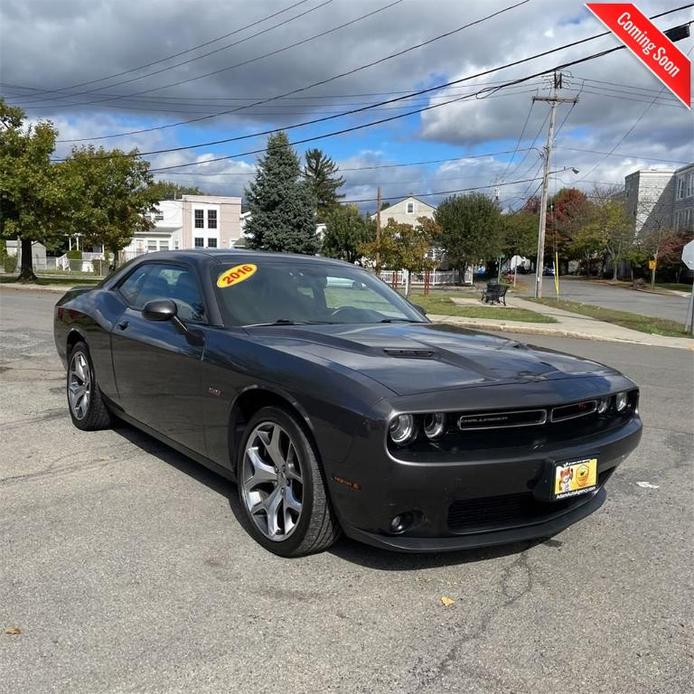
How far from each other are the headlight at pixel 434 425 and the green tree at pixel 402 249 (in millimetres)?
26198

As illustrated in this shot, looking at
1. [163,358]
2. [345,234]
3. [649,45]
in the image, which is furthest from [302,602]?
[345,234]

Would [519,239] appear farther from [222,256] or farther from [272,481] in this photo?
[272,481]

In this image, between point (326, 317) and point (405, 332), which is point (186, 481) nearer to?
point (326, 317)

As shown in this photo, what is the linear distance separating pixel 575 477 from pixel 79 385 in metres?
4.06

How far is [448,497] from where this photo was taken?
9.05ft

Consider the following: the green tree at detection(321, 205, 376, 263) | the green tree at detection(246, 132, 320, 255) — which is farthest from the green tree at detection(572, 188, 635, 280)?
the green tree at detection(246, 132, 320, 255)

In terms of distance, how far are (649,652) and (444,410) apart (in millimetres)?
1209

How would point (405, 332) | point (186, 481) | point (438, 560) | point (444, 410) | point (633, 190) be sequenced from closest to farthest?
point (444, 410) → point (438, 560) → point (405, 332) → point (186, 481) → point (633, 190)

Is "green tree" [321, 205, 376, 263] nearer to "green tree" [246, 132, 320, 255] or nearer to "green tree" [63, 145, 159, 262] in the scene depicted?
"green tree" [246, 132, 320, 255]

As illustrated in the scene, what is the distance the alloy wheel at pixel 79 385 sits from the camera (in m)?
5.30

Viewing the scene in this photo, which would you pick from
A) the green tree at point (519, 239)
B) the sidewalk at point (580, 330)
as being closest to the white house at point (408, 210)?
the green tree at point (519, 239)

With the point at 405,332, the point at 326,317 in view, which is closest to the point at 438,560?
the point at 405,332

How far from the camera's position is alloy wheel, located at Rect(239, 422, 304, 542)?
10.4ft

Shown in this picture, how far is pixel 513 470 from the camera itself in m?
2.81
